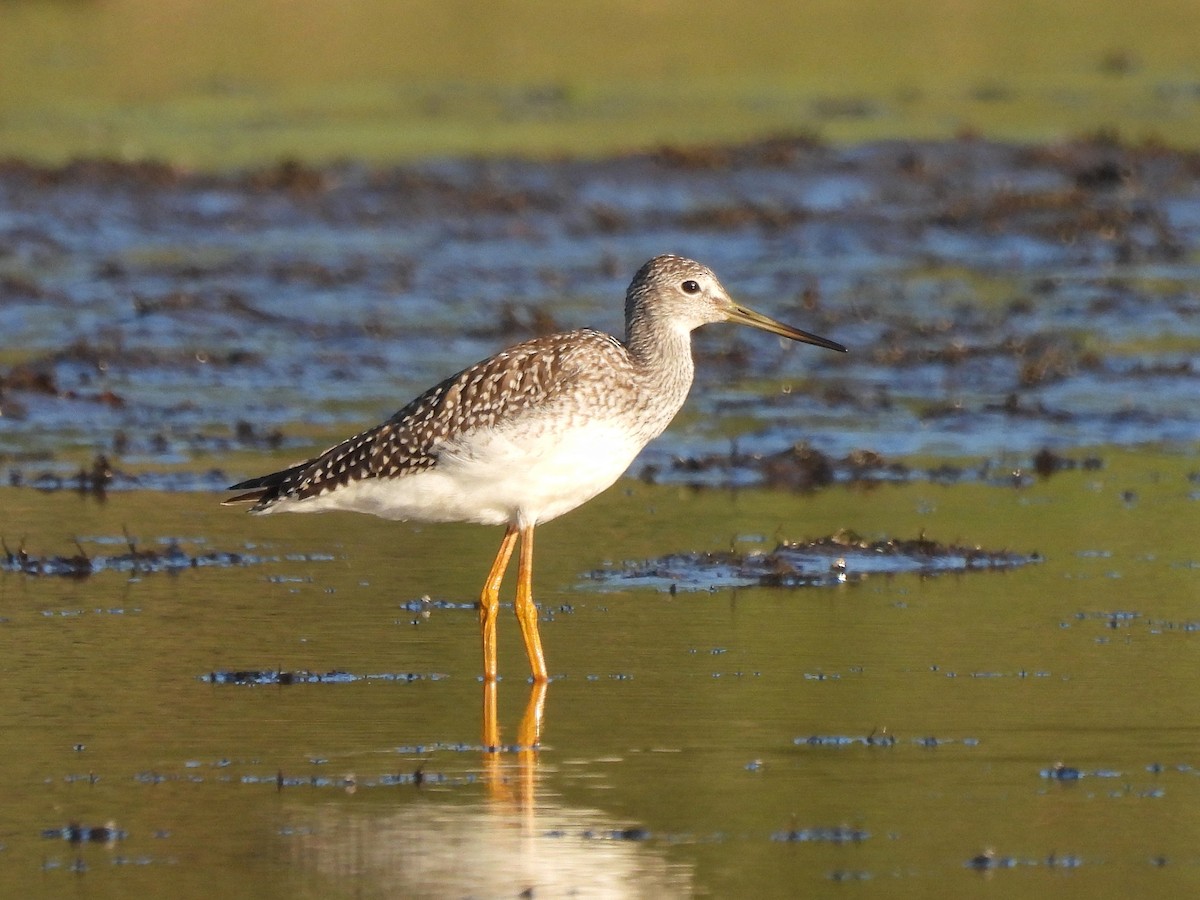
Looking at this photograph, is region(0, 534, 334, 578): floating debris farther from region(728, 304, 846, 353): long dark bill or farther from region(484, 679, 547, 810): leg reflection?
region(484, 679, 547, 810): leg reflection

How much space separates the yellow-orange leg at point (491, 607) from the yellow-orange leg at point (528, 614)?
3.8 inches

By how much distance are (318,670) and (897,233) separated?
13.2 meters

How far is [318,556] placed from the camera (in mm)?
9883

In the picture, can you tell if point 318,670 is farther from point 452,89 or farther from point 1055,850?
point 452,89

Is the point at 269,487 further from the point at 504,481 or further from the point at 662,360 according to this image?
the point at 662,360

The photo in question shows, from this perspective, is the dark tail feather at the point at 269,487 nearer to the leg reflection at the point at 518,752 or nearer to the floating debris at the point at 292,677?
the floating debris at the point at 292,677

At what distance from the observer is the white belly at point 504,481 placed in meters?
8.38

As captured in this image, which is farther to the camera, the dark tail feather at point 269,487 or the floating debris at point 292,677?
the dark tail feather at point 269,487

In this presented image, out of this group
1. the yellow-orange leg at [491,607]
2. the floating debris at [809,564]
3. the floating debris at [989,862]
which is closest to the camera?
the floating debris at [989,862]

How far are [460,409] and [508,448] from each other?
0.26 m

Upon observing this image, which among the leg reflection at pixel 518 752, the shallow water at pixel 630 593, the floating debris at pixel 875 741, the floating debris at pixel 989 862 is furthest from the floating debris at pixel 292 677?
the floating debris at pixel 989 862

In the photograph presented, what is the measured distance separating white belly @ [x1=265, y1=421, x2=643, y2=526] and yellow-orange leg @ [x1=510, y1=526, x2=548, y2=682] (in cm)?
10

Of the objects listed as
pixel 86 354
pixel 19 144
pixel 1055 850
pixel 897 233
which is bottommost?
pixel 1055 850

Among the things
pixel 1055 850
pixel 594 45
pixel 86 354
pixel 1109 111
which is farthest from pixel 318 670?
pixel 594 45
